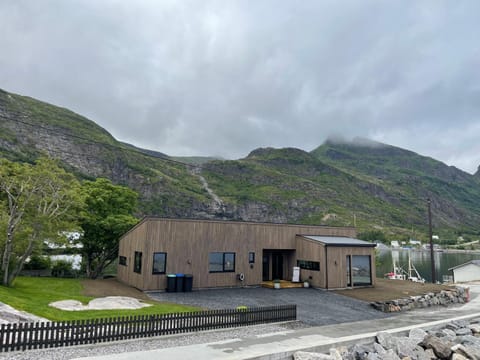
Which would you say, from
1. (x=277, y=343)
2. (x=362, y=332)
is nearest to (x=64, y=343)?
(x=277, y=343)

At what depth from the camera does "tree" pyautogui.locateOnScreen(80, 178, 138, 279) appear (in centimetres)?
2677

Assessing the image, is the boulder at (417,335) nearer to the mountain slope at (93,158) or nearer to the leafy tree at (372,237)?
the mountain slope at (93,158)

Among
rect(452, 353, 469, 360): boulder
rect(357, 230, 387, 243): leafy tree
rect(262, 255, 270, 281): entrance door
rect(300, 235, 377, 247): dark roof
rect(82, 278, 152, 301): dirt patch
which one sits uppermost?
rect(357, 230, 387, 243): leafy tree

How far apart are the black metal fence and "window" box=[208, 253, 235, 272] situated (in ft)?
27.7

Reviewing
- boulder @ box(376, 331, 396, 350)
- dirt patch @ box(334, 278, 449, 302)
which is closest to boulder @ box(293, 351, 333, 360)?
boulder @ box(376, 331, 396, 350)

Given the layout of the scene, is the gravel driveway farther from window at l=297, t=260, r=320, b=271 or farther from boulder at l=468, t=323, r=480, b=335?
boulder at l=468, t=323, r=480, b=335

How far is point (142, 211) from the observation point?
110 metres

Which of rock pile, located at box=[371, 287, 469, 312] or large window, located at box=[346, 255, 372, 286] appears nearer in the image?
rock pile, located at box=[371, 287, 469, 312]

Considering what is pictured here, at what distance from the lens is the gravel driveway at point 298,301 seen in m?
15.0

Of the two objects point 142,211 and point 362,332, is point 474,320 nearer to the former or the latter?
point 362,332

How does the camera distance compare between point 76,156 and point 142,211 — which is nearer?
point 142,211

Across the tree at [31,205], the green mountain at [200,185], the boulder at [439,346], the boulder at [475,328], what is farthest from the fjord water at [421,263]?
the tree at [31,205]

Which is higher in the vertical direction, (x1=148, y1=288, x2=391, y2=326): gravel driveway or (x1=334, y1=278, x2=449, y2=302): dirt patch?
(x1=334, y1=278, x2=449, y2=302): dirt patch

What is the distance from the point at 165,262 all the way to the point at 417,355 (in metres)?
13.3
